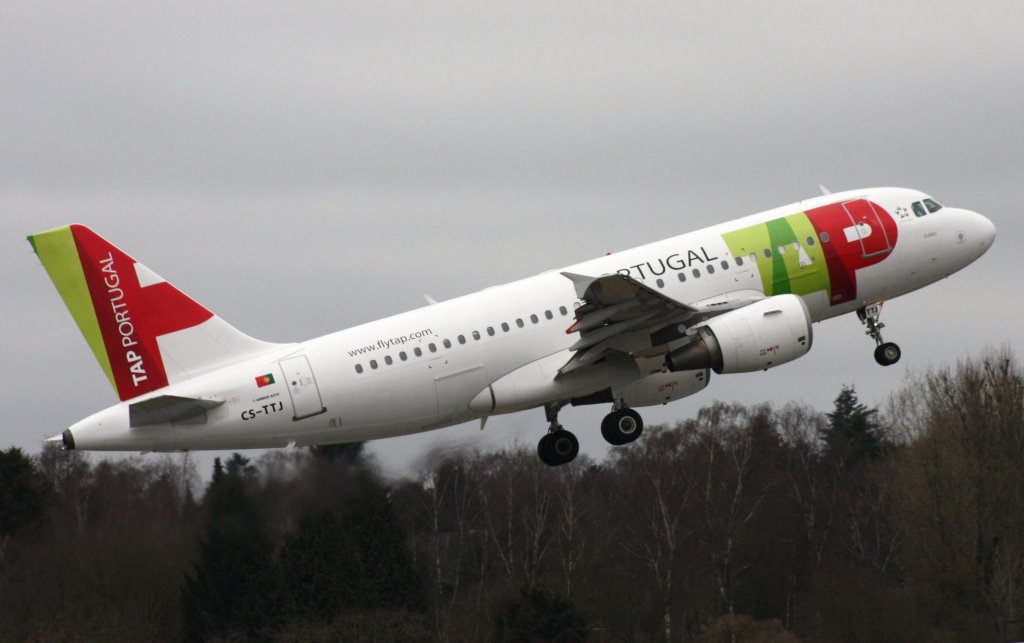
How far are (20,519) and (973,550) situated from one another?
38.9m

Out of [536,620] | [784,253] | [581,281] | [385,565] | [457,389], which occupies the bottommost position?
[536,620]

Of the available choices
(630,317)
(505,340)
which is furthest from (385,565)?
(630,317)

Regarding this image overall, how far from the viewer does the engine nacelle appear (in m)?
50.6

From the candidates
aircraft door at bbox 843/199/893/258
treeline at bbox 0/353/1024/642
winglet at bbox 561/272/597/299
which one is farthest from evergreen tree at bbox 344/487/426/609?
aircraft door at bbox 843/199/893/258

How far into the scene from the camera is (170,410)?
48.2 m

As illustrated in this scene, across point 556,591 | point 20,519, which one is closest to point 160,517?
point 20,519

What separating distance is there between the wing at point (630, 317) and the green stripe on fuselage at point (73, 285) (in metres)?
12.6

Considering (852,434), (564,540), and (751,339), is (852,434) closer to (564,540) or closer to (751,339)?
(564,540)

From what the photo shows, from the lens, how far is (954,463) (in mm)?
82438

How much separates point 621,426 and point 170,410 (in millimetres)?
13025

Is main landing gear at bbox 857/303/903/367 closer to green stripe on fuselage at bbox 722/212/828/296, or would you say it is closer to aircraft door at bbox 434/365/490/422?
green stripe on fuselage at bbox 722/212/828/296

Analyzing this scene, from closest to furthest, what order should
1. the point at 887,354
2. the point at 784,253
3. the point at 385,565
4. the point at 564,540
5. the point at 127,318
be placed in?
the point at 127,318, the point at 784,253, the point at 887,354, the point at 385,565, the point at 564,540

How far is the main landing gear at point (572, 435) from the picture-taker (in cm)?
5309

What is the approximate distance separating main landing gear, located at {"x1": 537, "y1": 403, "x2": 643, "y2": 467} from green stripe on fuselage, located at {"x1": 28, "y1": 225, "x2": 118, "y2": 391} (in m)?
12.8
